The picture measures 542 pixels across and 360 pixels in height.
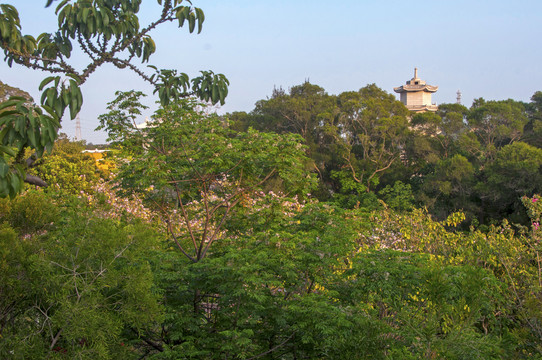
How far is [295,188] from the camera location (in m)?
6.15

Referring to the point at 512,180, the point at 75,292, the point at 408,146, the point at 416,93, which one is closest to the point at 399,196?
the point at 408,146

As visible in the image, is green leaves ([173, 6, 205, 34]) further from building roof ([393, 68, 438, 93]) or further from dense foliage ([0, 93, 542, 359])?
building roof ([393, 68, 438, 93])

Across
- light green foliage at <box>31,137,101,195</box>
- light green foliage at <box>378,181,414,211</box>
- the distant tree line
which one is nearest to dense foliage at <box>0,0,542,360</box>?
light green foliage at <box>31,137,101,195</box>

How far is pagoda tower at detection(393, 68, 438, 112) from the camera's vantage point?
152 feet

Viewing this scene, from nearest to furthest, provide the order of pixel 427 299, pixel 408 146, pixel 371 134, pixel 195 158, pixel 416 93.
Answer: pixel 427 299 → pixel 195 158 → pixel 408 146 → pixel 371 134 → pixel 416 93

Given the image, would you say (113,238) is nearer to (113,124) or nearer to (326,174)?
(113,124)

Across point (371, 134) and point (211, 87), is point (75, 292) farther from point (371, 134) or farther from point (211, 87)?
point (371, 134)

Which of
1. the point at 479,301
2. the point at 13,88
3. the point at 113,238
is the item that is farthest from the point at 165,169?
the point at 13,88

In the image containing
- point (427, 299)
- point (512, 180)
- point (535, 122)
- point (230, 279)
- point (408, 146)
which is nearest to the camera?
point (427, 299)

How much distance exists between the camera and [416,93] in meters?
47.2

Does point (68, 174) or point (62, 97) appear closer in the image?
point (62, 97)

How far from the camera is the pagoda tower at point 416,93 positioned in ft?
152

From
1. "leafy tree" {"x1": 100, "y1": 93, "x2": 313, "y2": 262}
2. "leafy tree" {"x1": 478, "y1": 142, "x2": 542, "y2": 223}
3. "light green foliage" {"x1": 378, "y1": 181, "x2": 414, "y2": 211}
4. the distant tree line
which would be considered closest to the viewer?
"leafy tree" {"x1": 100, "y1": 93, "x2": 313, "y2": 262}

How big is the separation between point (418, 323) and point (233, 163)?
8.24ft
